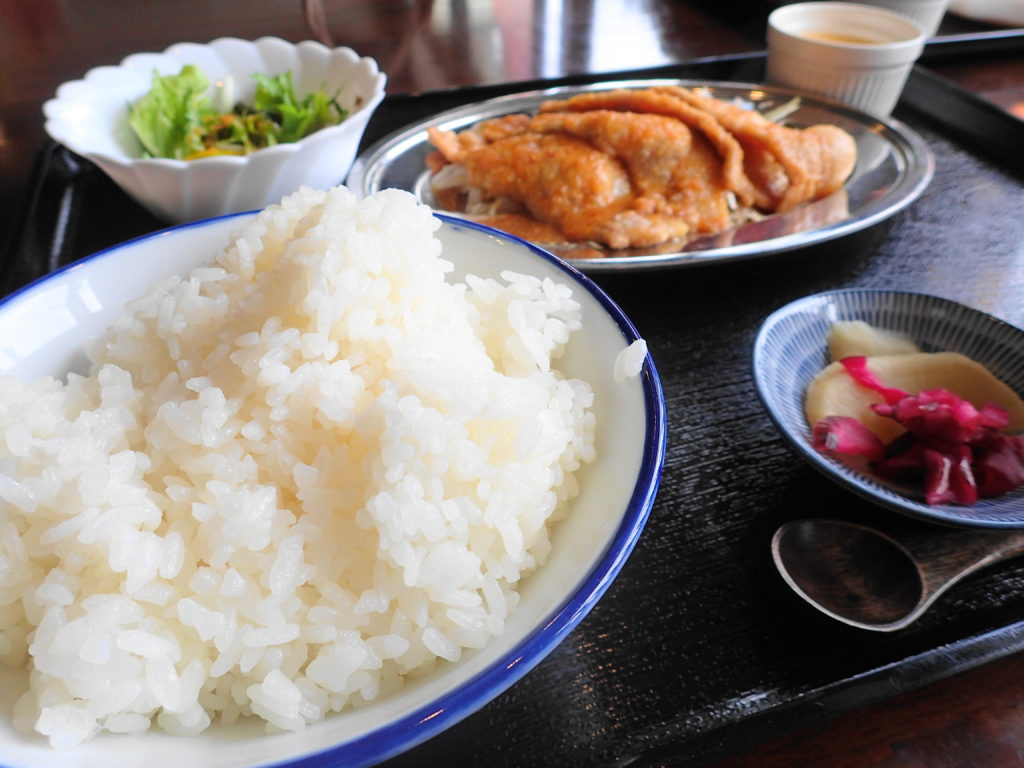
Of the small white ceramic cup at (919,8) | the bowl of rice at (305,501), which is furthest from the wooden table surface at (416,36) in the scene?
the bowl of rice at (305,501)

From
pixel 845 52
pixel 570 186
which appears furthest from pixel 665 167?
pixel 845 52

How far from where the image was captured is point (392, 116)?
9.16ft

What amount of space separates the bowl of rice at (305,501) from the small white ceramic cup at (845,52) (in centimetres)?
205

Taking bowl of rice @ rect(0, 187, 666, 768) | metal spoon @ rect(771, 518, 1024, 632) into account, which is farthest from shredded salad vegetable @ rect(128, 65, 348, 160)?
metal spoon @ rect(771, 518, 1024, 632)

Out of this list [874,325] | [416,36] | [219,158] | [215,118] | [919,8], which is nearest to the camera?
[874,325]

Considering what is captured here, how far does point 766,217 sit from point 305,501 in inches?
68.8

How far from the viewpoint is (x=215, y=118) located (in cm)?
235

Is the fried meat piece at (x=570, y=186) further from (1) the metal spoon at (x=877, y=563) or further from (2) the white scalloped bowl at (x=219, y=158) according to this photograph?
(1) the metal spoon at (x=877, y=563)

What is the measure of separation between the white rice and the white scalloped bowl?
0.81 meters

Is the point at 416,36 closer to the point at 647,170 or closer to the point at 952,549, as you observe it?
the point at 647,170

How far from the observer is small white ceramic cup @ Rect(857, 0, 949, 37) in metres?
3.20

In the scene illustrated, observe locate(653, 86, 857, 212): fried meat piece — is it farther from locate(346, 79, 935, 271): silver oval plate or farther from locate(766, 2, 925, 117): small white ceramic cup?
locate(766, 2, 925, 117): small white ceramic cup

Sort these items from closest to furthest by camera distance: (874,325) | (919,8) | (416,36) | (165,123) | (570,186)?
(874,325), (570,186), (165,123), (919,8), (416,36)

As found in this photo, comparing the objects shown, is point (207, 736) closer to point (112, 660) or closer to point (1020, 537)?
point (112, 660)
